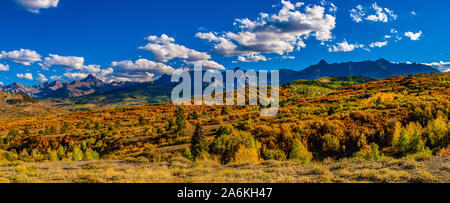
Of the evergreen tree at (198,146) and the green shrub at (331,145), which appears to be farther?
the evergreen tree at (198,146)

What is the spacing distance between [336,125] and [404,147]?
668 centimetres

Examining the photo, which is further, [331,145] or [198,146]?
[198,146]

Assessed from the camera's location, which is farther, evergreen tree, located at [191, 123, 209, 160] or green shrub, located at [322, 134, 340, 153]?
evergreen tree, located at [191, 123, 209, 160]

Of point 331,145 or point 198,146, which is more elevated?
point 331,145

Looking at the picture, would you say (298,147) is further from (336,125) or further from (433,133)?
(433,133)

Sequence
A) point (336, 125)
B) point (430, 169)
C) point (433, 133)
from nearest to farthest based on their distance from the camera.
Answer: point (430, 169), point (433, 133), point (336, 125)

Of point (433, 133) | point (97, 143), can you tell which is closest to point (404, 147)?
point (433, 133)
